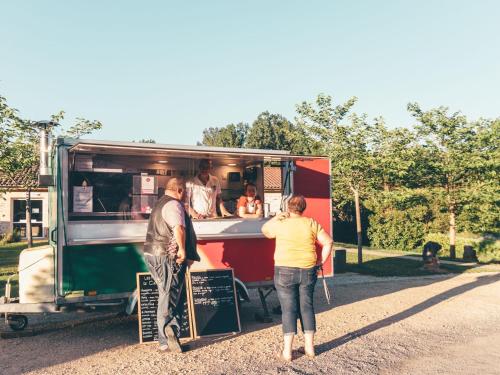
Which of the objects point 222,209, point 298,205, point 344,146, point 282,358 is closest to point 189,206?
point 222,209

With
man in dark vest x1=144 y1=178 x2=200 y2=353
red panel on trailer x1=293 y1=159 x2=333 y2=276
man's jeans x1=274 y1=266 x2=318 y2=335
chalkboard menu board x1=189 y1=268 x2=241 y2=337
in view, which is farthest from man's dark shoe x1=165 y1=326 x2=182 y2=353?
red panel on trailer x1=293 y1=159 x2=333 y2=276

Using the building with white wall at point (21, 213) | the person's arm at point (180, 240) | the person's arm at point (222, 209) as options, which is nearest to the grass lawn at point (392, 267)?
the person's arm at point (222, 209)

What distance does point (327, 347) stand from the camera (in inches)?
240

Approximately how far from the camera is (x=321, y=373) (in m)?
5.09

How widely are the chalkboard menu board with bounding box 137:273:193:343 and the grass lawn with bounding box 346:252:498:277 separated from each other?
25.5 feet

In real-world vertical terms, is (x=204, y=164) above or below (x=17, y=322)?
above

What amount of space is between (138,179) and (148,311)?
7.36 feet

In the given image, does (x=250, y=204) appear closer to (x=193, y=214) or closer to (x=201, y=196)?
(x=201, y=196)

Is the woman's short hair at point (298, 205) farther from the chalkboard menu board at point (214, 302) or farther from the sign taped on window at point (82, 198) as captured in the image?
the sign taped on window at point (82, 198)

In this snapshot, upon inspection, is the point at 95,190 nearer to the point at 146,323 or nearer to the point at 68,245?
the point at 68,245

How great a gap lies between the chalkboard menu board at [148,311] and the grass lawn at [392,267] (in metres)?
7.78

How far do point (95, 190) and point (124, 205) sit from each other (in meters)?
0.50

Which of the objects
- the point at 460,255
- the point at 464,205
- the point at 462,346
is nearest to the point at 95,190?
the point at 462,346

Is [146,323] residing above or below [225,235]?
below
